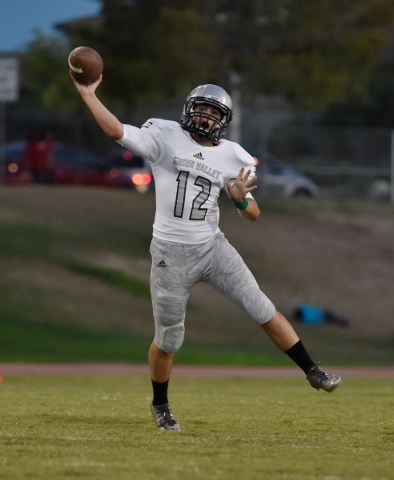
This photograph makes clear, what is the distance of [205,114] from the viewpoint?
7.08m

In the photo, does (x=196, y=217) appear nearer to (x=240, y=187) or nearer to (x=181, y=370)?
(x=240, y=187)

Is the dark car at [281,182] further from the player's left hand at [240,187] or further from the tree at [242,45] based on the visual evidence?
the player's left hand at [240,187]

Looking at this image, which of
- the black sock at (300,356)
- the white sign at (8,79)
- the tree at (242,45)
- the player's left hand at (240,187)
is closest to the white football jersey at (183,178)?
the player's left hand at (240,187)

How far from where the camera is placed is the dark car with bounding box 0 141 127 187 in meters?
26.1

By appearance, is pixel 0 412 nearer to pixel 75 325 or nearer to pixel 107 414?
pixel 107 414

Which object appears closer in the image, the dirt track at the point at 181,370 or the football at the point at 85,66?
the football at the point at 85,66

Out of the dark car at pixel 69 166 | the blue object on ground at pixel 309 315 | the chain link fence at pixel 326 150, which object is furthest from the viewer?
the chain link fence at pixel 326 150

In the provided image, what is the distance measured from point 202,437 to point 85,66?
2422 millimetres

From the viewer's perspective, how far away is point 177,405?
9227mm

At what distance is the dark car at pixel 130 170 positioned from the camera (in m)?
27.6

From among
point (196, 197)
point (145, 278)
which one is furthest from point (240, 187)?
A: point (145, 278)

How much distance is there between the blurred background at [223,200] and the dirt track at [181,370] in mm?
1037

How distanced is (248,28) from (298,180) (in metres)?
4.21

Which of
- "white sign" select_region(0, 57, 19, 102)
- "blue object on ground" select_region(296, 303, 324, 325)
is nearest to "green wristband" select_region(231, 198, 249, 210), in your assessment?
"white sign" select_region(0, 57, 19, 102)
